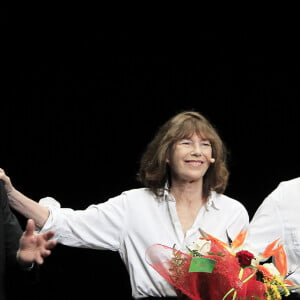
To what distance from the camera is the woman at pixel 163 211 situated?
2.66 meters

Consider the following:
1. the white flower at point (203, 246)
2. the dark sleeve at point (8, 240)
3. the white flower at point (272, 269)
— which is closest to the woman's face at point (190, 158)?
the white flower at point (203, 246)

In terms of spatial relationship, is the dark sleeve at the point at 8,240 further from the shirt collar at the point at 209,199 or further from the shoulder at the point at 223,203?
the shoulder at the point at 223,203

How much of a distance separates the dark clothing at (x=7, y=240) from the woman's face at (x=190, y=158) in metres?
1.02

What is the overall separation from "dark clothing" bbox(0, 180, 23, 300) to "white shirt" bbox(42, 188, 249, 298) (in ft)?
2.19

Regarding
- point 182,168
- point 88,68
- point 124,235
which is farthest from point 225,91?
point 124,235

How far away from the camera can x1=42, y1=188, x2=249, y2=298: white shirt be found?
2666 millimetres

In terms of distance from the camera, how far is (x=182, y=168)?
9.22 ft

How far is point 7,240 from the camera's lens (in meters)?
1.92

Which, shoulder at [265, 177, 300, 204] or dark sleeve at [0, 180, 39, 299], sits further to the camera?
shoulder at [265, 177, 300, 204]

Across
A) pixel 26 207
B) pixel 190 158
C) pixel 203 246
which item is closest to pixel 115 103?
pixel 190 158

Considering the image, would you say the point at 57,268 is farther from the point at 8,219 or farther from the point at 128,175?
the point at 8,219

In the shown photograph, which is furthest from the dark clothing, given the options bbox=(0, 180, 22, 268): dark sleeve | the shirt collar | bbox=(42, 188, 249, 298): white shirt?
the shirt collar

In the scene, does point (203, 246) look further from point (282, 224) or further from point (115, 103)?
point (115, 103)

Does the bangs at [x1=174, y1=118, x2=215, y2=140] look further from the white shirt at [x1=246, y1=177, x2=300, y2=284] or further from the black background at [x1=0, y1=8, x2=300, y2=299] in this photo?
the black background at [x1=0, y1=8, x2=300, y2=299]
